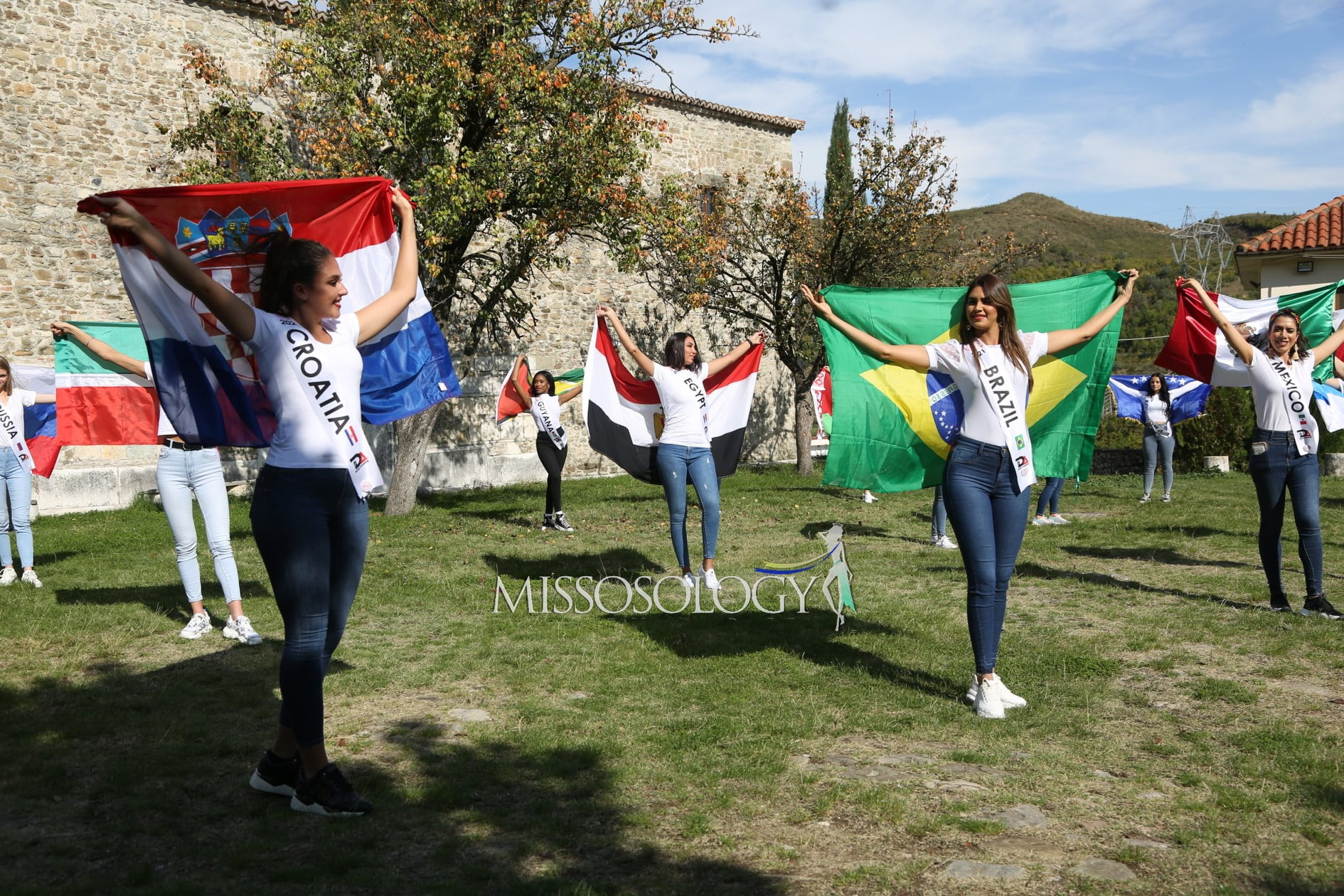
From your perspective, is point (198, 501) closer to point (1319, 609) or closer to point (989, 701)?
point (989, 701)

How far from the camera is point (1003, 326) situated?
212 inches

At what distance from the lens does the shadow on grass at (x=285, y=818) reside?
338 cm

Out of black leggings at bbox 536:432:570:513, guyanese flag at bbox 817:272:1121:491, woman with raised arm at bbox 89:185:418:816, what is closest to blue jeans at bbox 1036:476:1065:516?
black leggings at bbox 536:432:570:513

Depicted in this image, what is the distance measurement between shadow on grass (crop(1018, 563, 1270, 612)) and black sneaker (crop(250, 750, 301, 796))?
6783mm

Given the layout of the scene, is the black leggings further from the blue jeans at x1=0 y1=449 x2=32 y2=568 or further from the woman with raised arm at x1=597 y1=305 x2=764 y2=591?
the blue jeans at x1=0 y1=449 x2=32 y2=568

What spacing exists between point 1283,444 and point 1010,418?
11.6 feet

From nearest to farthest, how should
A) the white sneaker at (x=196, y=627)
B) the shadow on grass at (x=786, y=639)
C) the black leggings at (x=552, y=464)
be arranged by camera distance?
the shadow on grass at (x=786, y=639) < the white sneaker at (x=196, y=627) < the black leggings at (x=552, y=464)

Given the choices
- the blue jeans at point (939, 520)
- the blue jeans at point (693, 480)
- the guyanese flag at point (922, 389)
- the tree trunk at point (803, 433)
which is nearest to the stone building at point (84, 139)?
the blue jeans at point (939, 520)

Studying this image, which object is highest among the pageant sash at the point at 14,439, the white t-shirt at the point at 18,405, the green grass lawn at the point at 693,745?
the white t-shirt at the point at 18,405

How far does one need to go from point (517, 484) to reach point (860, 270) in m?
9.07

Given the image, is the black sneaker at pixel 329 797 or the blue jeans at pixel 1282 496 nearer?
the black sneaker at pixel 329 797

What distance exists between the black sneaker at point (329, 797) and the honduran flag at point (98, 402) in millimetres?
5765

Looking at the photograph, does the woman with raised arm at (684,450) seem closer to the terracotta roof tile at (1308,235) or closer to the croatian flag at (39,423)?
the croatian flag at (39,423)

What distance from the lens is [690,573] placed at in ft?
28.7
